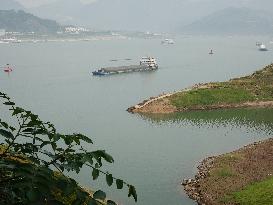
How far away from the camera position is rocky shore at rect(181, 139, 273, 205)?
27.0 meters

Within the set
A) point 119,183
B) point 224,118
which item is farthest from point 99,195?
point 224,118

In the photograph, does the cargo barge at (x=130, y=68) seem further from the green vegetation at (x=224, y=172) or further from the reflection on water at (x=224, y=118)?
the green vegetation at (x=224, y=172)

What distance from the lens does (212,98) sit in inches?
2379

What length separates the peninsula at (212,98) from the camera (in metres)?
57.6

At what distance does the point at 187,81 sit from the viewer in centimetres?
9094

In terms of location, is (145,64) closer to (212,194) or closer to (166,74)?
(166,74)

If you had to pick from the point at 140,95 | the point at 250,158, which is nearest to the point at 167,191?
the point at 250,158

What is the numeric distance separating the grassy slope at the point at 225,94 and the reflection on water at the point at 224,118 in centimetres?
273

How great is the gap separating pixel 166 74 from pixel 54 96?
3908 centimetres

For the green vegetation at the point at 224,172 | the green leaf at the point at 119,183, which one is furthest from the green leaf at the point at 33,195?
the green vegetation at the point at 224,172

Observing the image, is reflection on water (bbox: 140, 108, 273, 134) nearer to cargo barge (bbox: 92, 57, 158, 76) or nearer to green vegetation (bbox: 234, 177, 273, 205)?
green vegetation (bbox: 234, 177, 273, 205)

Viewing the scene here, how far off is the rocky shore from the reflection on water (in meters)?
12.0

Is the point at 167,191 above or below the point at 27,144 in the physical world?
below

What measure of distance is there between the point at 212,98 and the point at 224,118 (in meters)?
8.24
